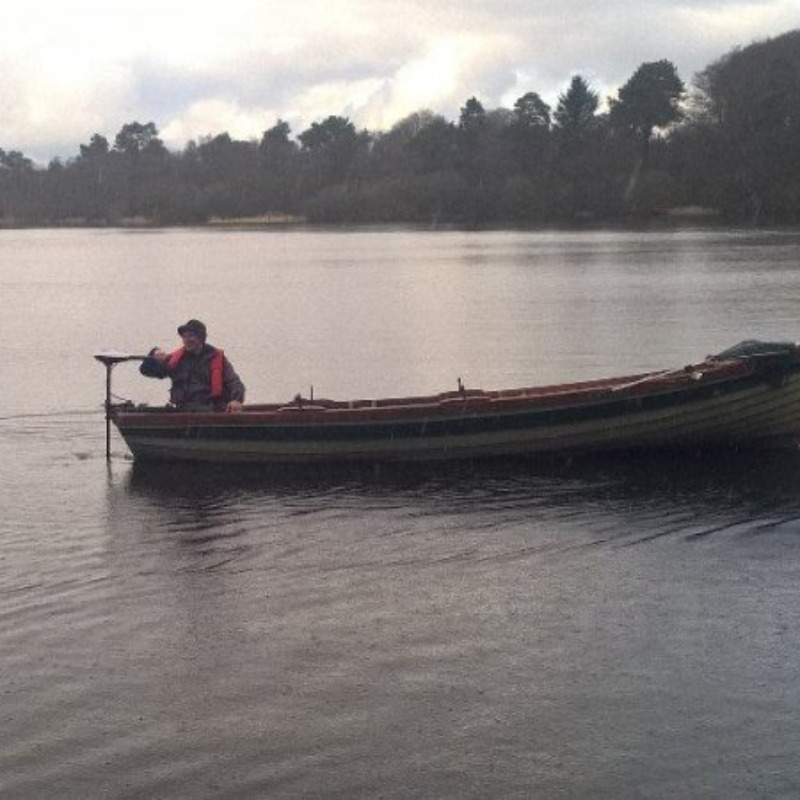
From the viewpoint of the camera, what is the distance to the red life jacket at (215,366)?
17141mm

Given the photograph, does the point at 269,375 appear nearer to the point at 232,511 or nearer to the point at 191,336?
the point at 191,336

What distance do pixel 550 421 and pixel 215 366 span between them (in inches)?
173

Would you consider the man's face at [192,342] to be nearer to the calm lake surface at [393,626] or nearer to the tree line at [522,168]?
the calm lake surface at [393,626]

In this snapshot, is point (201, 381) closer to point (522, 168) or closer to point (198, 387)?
point (198, 387)

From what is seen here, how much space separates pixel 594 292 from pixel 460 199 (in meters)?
88.0

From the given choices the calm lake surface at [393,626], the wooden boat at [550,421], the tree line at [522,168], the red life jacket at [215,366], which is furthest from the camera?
the tree line at [522,168]

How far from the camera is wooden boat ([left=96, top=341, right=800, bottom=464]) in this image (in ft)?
53.4

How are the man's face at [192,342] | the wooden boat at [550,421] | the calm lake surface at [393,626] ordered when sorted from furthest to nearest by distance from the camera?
the man's face at [192,342]
the wooden boat at [550,421]
the calm lake surface at [393,626]

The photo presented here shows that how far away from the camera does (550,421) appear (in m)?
16.5

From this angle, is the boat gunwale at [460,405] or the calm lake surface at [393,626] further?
the boat gunwale at [460,405]

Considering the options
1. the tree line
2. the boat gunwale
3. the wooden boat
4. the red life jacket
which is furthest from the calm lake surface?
the tree line

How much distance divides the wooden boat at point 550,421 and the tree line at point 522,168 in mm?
100165

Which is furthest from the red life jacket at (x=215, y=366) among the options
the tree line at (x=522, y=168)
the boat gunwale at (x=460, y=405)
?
the tree line at (x=522, y=168)

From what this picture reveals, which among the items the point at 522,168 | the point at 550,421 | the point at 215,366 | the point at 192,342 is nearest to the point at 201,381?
the point at 215,366
